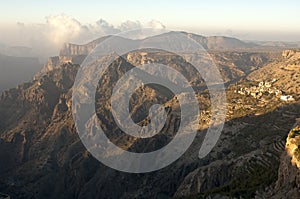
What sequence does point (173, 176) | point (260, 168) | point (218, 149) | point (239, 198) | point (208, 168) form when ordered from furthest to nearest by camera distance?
1. point (173, 176)
2. point (218, 149)
3. point (208, 168)
4. point (260, 168)
5. point (239, 198)

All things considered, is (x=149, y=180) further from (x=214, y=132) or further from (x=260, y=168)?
(x=260, y=168)

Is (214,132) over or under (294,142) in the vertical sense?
under

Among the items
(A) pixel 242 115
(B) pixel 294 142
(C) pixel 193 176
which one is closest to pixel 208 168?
(C) pixel 193 176

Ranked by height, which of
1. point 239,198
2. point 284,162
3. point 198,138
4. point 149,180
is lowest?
point 149,180

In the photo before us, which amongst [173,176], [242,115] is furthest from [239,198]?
[242,115]

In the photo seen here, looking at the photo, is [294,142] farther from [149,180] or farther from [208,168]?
[149,180]

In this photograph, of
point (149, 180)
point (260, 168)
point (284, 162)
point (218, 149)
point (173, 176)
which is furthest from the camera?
point (149, 180)

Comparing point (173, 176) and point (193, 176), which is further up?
point (193, 176)

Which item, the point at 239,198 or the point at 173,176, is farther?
the point at 173,176

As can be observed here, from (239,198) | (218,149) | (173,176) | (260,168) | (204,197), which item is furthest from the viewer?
(173,176)
